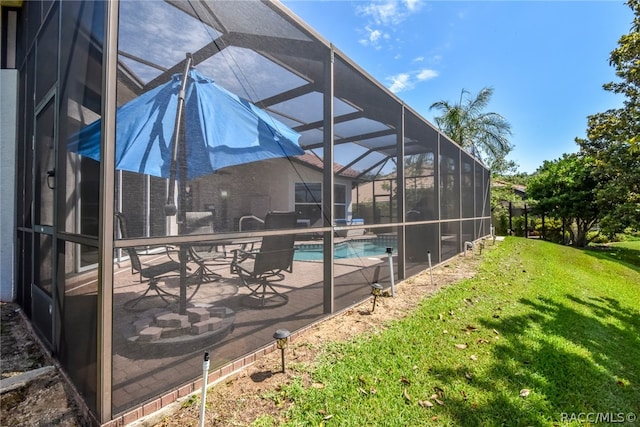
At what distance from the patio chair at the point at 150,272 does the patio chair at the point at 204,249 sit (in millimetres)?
149

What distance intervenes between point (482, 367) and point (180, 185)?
3080 mm

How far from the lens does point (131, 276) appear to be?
73.0 inches

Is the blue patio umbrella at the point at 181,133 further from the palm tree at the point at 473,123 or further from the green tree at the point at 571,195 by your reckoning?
the green tree at the point at 571,195

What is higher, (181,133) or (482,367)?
(181,133)

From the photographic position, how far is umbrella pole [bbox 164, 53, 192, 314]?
2004mm

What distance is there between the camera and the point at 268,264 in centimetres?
282

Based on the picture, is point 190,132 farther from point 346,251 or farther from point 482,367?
point 482,367

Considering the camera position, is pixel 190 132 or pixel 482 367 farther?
pixel 482 367

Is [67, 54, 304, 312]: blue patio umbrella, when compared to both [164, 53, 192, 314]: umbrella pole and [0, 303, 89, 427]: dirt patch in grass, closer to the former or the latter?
[164, 53, 192, 314]: umbrella pole

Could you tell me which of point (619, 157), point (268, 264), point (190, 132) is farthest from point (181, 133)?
point (619, 157)

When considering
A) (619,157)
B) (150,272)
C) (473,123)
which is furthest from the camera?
(473,123)

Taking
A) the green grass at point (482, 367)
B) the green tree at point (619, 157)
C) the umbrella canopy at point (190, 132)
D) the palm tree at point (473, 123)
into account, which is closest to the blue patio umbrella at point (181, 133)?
the umbrella canopy at point (190, 132)

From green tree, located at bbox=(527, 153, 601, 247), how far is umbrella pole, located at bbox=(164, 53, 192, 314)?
1671 cm

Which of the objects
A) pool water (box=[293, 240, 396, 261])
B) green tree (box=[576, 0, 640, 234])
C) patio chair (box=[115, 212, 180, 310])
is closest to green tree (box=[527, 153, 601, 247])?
green tree (box=[576, 0, 640, 234])
